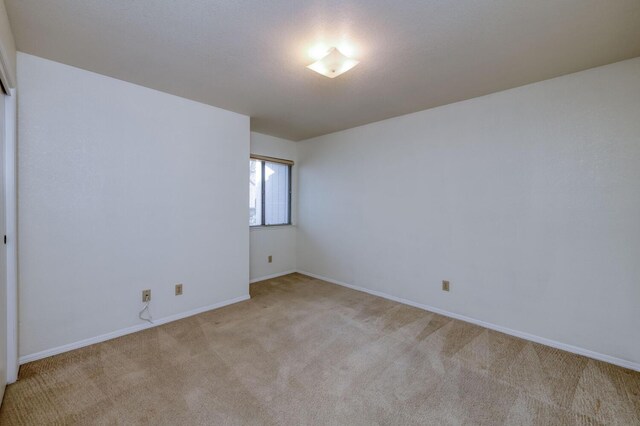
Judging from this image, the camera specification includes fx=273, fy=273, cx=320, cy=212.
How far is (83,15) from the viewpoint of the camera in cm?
167

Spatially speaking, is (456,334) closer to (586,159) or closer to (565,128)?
(586,159)

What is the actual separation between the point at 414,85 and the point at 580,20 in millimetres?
1144

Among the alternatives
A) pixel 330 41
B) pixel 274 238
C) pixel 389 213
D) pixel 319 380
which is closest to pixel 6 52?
pixel 330 41

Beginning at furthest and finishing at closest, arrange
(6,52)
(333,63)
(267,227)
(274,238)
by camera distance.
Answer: (274,238), (267,227), (333,63), (6,52)

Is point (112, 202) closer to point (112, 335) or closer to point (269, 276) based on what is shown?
point (112, 335)

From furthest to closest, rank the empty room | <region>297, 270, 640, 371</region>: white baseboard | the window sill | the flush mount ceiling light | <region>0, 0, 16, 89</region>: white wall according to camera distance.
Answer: the window sill, <region>297, 270, 640, 371</region>: white baseboard, the flush mount ceiling light, the empty room, <region>0, 0, 16, 89</region>: white wall

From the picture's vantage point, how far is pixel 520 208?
2611 mm

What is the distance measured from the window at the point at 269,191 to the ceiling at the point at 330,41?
1690mm

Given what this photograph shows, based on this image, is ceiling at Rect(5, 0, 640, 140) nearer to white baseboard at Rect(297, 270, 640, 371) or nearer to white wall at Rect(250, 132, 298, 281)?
white wall at Rect(250, 132, 298, 281)

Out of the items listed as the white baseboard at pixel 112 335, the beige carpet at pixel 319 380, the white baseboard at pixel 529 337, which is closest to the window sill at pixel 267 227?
the white baseboard at pixel 112 335

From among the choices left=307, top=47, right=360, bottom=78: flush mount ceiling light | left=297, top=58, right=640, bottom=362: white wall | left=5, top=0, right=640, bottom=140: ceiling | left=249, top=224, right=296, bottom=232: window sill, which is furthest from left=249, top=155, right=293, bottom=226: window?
left=307, top=47, right=360, bottom=78: flush mount ceiling light

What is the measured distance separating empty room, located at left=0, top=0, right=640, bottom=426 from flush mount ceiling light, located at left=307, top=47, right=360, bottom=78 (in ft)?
0.07

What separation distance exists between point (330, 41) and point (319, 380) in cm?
238

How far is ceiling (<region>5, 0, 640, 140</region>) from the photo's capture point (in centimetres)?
158
